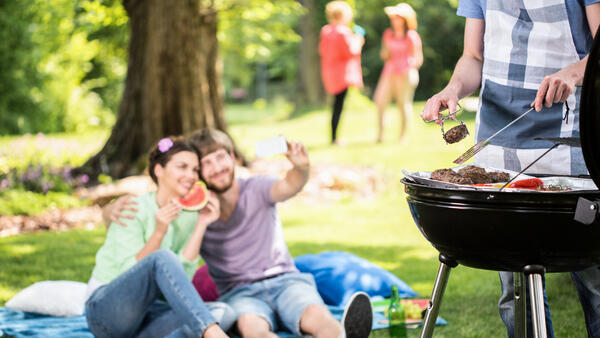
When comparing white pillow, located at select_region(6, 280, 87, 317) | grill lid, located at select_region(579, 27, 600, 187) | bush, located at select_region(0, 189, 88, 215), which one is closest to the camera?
grill lid, located at select_region(579, 27, 600, 187)

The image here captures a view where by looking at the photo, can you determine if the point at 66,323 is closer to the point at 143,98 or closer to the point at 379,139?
the point at 143,98

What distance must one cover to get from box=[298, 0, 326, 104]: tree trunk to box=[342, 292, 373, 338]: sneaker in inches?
616

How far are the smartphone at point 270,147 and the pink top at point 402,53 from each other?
7.34 metres

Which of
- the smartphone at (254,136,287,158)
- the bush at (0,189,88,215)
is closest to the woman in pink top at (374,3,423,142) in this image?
the bush at (0,189,88,215)

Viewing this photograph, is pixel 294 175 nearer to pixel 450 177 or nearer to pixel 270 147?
pixel 270 147

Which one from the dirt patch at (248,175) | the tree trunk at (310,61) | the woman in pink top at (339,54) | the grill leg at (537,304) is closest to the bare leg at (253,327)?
the grill leg at (537,304)

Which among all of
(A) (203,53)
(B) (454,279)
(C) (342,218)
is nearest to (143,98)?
(A) (203,53)

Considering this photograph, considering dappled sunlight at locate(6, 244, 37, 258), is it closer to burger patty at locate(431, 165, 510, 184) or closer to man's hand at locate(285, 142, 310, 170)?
man's hand at locate(285, 142, 310, 170)

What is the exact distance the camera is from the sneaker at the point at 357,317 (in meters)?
3.45

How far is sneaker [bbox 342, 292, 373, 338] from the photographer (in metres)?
3.45

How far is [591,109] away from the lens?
1.92 meters

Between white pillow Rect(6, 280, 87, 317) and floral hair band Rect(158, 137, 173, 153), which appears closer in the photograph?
floral hair band Rect(158, 137, 173, 153)

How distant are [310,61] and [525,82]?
17.4 m

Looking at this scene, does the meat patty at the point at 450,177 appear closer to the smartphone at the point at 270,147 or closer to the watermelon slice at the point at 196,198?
the smartphone at the point at 270,147
